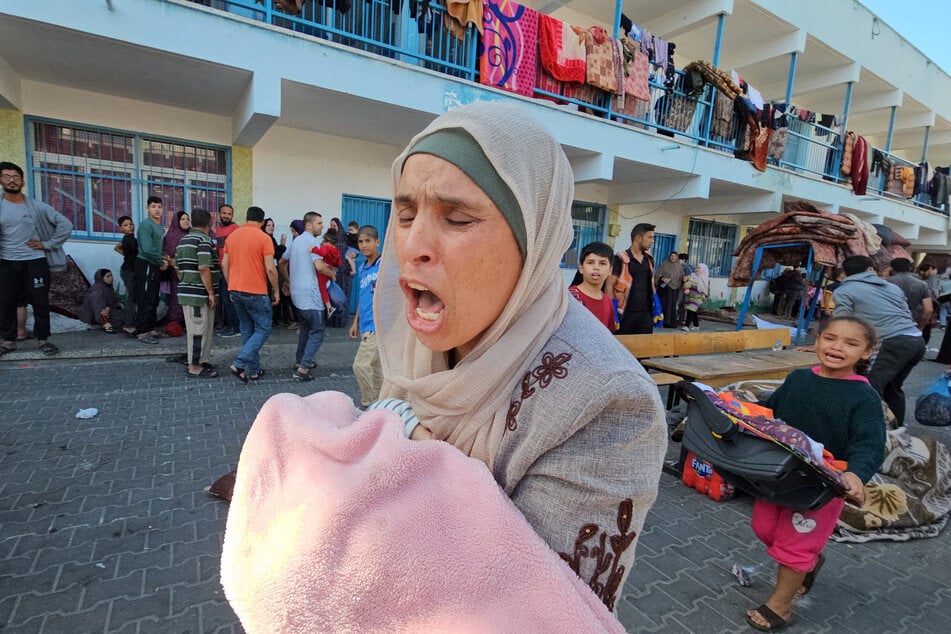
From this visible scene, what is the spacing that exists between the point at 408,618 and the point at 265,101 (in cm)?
683

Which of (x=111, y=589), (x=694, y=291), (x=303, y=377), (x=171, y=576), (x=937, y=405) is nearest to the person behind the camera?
(x=111, y=589)

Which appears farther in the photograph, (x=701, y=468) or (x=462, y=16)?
(x=462, y=16)

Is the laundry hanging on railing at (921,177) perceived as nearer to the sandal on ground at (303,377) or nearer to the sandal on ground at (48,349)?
the sandal on ground at (303,377)

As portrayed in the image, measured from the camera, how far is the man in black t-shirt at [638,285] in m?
5.68

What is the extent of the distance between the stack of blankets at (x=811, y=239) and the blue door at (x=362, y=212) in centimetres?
677

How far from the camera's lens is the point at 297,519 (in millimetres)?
787

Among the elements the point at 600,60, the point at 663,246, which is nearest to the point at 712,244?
the point at 663,246

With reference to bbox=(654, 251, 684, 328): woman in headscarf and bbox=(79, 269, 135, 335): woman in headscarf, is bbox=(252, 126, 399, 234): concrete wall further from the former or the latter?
bbox=(654, 251, 684, 328): woman in headscarf

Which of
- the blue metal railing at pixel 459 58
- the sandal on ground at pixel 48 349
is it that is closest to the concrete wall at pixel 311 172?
the blue metal railing at pixel 459 58

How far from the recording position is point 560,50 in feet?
27.5

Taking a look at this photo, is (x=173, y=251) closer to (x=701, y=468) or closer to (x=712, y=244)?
(x=701, y=468)

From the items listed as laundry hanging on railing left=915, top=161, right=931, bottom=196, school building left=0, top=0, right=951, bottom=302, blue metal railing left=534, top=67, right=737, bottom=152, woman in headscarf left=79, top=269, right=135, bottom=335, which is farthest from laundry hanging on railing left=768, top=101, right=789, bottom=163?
woman in headscarf left=79, top=269, right=135, bottom=335

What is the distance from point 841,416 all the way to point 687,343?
336cm

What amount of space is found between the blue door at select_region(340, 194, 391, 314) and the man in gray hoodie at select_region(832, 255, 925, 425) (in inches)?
283
